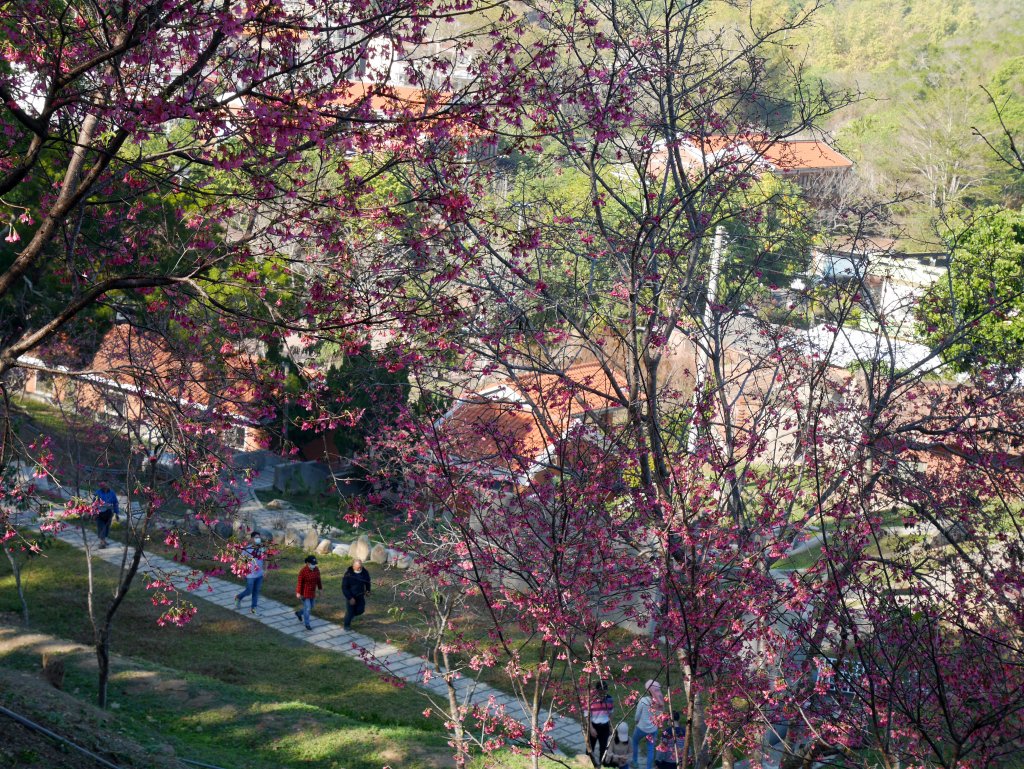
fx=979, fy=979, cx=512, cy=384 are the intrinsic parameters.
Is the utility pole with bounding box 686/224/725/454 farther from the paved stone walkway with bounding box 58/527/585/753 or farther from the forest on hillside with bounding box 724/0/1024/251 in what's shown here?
the forest on hillside with bounding box 724/0/1024/251

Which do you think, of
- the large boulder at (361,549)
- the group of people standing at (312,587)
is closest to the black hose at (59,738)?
the group of people standing at (312,587)

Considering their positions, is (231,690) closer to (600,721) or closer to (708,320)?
(600,721)

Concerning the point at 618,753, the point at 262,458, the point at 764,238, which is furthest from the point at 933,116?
the point at 618,753

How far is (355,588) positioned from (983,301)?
998 centimetres

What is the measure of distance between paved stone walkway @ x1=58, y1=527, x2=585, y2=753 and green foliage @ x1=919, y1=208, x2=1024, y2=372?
6.81m

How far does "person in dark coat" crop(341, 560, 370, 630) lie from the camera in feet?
51.1

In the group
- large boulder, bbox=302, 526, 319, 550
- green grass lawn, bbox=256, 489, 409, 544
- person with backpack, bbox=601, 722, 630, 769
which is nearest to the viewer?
person with backpack, bbox=601, 722, 630, 769

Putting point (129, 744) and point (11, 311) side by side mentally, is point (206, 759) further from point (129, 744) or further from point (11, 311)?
point (11, 311)

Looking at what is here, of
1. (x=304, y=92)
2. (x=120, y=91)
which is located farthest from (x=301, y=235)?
(x=120, y=91)

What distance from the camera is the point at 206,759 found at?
373 inches

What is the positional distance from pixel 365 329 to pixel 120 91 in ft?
7.39

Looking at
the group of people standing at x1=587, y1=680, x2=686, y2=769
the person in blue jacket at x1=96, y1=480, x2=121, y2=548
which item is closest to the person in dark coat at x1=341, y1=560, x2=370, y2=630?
the person in blue jacket at x1=96, y1=480, x2=121, y2=548

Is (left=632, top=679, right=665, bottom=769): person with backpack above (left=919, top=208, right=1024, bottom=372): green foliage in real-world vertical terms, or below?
below

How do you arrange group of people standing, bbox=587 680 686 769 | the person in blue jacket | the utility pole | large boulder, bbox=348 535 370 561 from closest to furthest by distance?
the utility pole → group of people standing, bbox=587 680 686 769 → the person in blue jacket → large boulder, bbox=348 535 370 561
